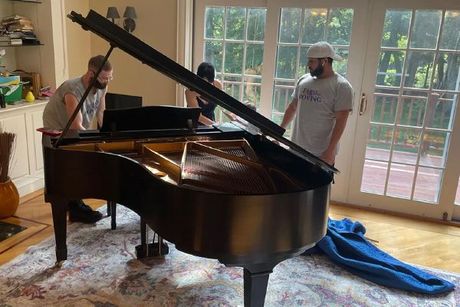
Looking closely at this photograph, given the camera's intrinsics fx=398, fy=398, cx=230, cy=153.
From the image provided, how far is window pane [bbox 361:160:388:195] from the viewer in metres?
3.88

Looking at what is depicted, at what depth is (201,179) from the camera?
2.11 meters

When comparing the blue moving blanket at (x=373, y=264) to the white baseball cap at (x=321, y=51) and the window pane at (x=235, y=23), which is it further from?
the window pane at (x=235, y=23)

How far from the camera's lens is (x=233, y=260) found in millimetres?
1743

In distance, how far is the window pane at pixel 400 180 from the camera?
3.81 m

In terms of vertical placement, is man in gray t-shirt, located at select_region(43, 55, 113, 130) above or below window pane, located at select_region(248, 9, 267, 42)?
below

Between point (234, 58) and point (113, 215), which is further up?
point (234, 58)

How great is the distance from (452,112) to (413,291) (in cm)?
175

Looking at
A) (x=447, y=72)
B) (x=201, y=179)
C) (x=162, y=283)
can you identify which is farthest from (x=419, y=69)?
(x=162, y=283)

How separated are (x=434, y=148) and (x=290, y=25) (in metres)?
1.78

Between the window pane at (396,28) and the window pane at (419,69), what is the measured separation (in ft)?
0.46

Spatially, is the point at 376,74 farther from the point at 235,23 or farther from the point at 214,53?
the point at 214,53

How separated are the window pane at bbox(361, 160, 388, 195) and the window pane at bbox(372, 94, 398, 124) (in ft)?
1.40

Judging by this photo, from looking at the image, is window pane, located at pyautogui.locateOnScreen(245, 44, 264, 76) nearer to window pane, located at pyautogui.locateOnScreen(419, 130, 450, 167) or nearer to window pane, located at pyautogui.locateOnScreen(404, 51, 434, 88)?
window pane, located at pyautogui.locateOnScreen(404, 51, 434, 88)

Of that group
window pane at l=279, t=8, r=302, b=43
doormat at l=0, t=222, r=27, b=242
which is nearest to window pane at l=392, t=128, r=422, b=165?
window pane at l=279, t=8, r=302, b=43
